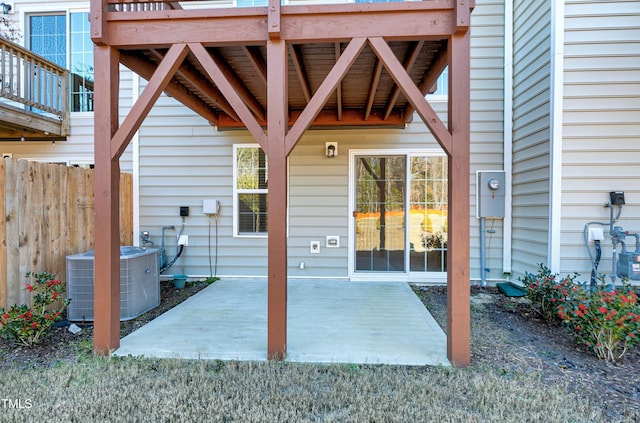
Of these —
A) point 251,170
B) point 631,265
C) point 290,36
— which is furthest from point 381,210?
point 290,36

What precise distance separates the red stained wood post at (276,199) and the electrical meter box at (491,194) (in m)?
3.47

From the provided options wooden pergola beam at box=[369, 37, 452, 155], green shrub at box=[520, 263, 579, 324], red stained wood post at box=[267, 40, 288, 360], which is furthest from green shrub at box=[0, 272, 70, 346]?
green shrub at box=[520, 263, 579, 324]

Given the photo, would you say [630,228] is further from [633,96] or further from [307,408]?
[307,408]

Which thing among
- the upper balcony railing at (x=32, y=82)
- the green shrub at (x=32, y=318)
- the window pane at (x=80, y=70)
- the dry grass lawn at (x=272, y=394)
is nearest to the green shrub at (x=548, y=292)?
the dry grass lawn at (x=272, y=394)

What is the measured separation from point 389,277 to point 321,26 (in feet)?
12.2

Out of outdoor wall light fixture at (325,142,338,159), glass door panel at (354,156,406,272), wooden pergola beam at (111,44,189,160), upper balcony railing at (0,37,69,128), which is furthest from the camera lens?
glass door panel at (354,156,406,272)

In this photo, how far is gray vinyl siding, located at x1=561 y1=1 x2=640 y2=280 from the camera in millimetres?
3842

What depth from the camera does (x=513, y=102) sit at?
4910mm

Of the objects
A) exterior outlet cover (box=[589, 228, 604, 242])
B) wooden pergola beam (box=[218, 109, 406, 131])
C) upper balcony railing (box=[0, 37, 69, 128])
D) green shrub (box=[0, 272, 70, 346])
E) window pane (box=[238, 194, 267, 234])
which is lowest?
green shrub (box=[0, 272, 70, 346])

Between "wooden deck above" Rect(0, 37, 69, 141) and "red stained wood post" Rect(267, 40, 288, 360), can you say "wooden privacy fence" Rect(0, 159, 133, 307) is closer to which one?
"wooden deck above" Rect(0, 37, 69, 141)

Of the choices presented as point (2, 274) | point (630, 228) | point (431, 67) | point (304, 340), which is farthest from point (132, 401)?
point (630, 228)

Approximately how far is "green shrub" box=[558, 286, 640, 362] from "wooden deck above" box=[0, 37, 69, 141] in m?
6.41

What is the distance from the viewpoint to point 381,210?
5289 mm

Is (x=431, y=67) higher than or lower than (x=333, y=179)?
higher
